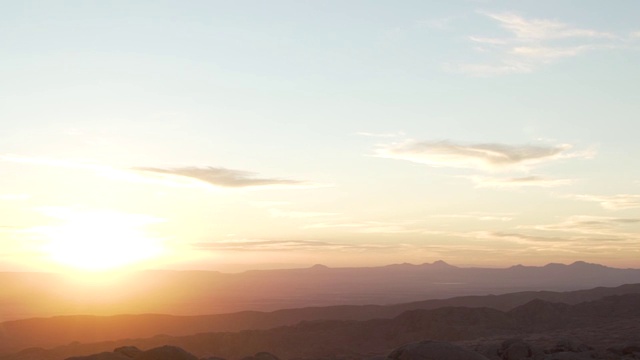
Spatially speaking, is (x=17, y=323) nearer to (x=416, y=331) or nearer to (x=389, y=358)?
(x=416, y=331)

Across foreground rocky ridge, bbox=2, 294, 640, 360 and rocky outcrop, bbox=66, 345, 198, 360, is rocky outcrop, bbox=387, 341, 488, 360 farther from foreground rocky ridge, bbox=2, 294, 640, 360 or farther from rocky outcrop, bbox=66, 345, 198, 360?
foreground rocky ridge, bbox=2, 294, 640, 360

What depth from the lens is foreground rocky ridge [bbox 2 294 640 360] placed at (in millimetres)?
67125

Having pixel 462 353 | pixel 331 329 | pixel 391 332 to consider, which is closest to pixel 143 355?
pixel 462 353

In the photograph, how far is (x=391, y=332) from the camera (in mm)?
75562

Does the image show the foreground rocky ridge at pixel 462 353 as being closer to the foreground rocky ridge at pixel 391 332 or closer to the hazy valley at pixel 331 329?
the hazy valley at pixel 331 329

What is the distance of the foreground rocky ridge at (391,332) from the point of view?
67.1 meters

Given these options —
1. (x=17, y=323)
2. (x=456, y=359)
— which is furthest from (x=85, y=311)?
(x=456, y=359)

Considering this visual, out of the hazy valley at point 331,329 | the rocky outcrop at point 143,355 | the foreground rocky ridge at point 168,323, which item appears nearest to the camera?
the rocky outcrop at point 143,355

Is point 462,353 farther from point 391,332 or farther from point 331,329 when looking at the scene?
point 331,329

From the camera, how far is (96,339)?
8575cm

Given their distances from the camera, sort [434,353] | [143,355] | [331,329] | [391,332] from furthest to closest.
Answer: [331,329], [391,332], [143,355], [434,353]

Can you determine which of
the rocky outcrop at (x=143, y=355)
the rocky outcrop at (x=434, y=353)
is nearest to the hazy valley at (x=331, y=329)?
the rocky outcrop at (x=434, y=353)

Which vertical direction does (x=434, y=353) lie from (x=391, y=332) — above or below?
above

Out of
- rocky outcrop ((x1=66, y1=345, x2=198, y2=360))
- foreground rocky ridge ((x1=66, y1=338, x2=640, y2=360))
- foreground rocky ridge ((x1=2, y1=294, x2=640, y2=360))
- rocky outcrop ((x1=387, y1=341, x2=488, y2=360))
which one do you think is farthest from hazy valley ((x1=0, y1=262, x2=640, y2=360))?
rocky outcrop ((x1=66, y1=345, x2=198, y2=360))
